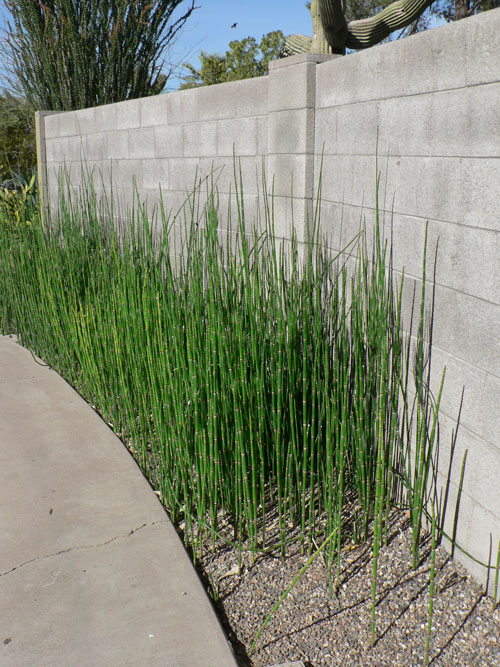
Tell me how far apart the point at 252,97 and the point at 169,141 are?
1.02m

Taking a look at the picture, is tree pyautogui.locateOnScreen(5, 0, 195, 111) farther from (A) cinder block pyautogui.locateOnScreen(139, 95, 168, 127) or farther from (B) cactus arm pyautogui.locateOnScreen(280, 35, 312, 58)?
(A) cinder block pyautogui.locateOnScreen(139, 95, 168, 127)

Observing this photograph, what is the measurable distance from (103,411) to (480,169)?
1.95 m

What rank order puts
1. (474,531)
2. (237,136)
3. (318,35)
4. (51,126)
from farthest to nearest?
(51,126) → (318,35) → (237,136) → (474,531)

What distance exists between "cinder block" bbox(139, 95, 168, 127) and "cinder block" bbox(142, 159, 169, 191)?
23 cm

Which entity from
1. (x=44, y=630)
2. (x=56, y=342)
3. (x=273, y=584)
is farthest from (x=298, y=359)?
(x=56, y=342)

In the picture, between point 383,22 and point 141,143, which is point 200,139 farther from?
point 383,22

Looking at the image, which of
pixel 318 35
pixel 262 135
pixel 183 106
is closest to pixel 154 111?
pixel 183 106

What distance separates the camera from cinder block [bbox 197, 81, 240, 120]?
141 inches

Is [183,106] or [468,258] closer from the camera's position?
[468,258]

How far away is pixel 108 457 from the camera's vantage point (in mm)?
2643

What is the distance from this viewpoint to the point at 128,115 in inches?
186

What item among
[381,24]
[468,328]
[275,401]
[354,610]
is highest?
[381,24]

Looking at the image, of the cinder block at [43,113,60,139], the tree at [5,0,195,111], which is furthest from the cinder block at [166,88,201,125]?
the tree at [5,0,195,111]

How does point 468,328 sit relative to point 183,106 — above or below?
below
